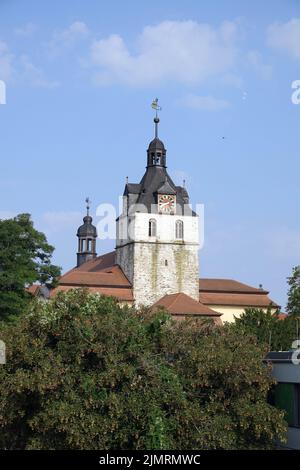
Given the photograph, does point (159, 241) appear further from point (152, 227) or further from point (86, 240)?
point (86, 240)

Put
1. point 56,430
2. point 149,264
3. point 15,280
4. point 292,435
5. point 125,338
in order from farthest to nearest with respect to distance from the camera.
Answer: point 149,264, point 15,280, point 292,435, point 125,338, point 56,430

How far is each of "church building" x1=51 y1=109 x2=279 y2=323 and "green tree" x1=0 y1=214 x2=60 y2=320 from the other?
52.8 feet

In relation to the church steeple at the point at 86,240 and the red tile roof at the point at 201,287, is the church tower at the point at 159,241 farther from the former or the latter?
the church steeple at the point at 86,240

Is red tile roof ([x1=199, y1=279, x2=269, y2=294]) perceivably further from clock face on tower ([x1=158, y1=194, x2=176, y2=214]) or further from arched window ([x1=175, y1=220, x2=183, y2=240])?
clock face on tower ([x1=158, y1=194, x2=176, y2=214])

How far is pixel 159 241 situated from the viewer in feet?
204

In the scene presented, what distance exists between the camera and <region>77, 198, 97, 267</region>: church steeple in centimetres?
8975

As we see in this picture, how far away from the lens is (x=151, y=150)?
65.3 meters

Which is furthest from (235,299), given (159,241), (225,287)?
(159,241)

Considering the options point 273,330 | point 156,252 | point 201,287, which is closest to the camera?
point 273,330

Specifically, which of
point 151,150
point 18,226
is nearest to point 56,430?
point 18,226

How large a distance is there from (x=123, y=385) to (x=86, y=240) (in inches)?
2783

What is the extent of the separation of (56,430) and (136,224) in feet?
141
